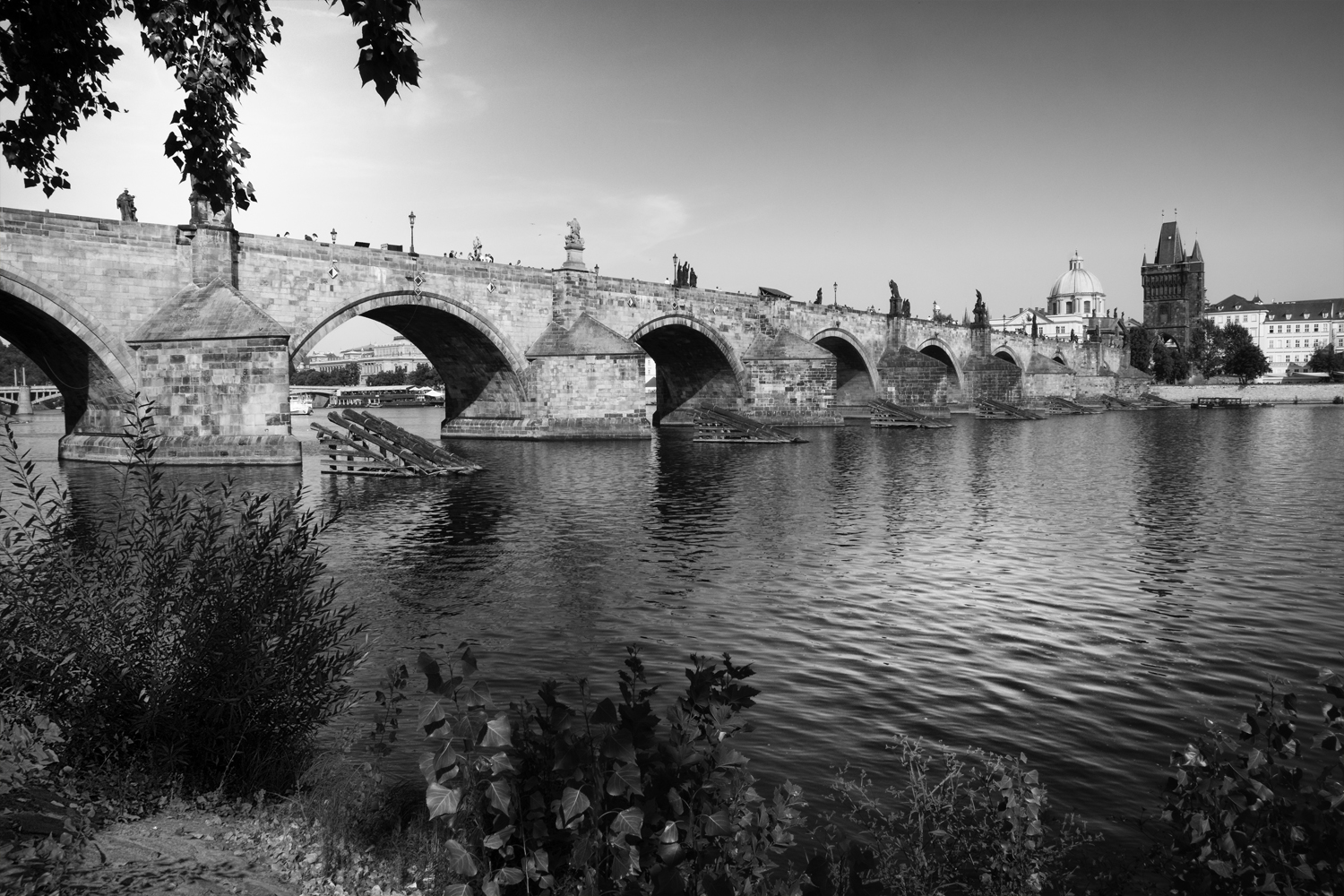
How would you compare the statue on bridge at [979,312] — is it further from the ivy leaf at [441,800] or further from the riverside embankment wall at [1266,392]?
the ivy leaf at [441,800]

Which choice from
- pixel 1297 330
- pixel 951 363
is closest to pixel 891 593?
pixel 951 363

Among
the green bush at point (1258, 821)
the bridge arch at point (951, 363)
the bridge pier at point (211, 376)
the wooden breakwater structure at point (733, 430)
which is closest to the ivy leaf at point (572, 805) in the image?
the green bush at point (1258, 821)

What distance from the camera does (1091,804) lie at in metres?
5.36

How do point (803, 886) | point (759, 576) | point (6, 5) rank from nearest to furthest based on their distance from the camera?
point (803, 886) → point (6, 5) → point (759, 576)

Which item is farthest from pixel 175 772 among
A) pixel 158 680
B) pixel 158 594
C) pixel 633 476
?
pixel 633 476

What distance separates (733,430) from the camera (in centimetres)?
3569

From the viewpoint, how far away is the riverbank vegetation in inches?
135

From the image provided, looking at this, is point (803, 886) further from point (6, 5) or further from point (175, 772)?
point (6, 5)

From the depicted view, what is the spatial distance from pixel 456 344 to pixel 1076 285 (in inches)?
6056

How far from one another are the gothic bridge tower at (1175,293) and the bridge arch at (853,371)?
3726 inches

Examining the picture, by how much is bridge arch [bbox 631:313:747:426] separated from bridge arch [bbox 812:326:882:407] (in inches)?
391

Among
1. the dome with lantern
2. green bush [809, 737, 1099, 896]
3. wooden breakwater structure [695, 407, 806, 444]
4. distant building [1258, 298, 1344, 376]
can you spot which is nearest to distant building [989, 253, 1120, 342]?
the dome with lantern

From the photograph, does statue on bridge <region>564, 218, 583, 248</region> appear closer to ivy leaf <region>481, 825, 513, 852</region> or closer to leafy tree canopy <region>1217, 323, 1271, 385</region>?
ivy leaf <region>481, 825, 513, 852</region>

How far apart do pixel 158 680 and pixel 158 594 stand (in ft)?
1.39
